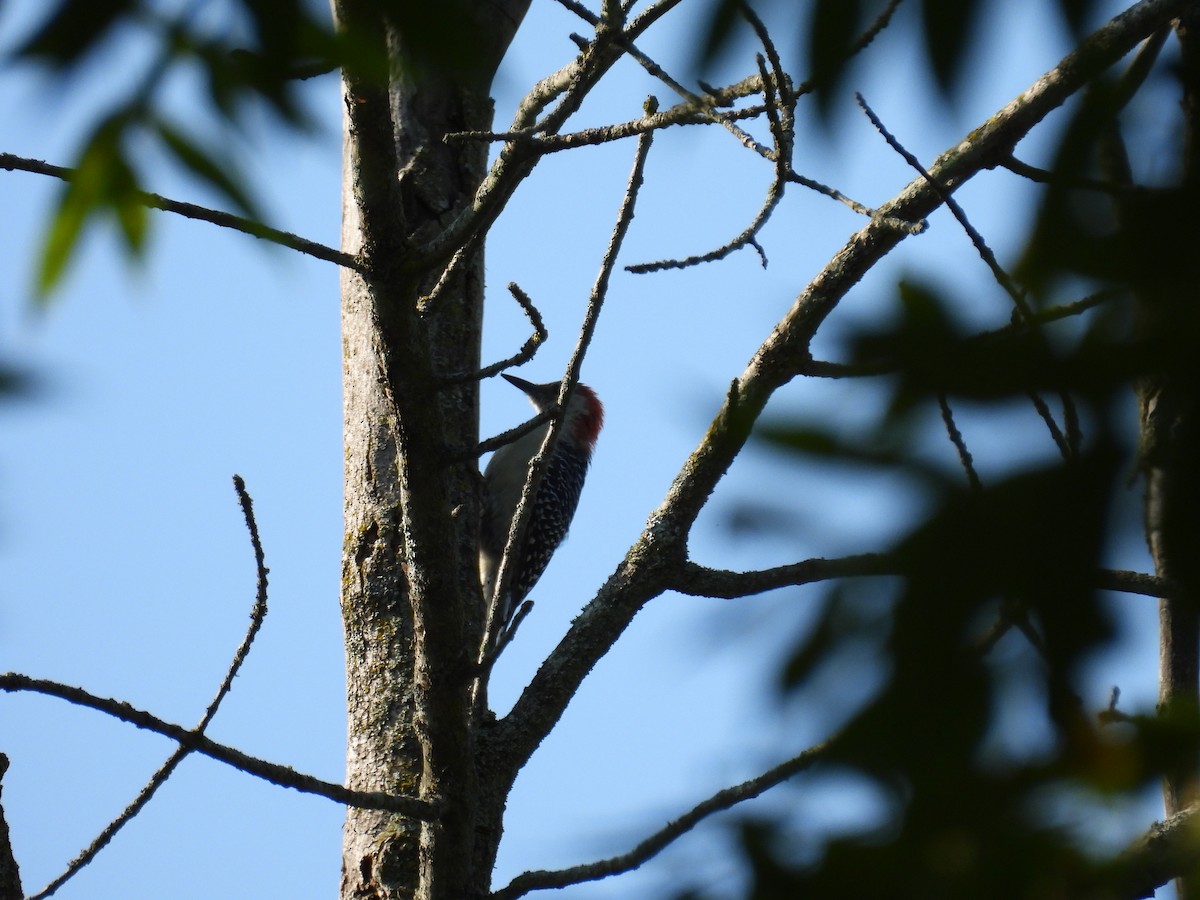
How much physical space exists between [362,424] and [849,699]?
2.86 metres

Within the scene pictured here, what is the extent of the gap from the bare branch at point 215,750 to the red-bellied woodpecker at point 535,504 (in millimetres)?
3951

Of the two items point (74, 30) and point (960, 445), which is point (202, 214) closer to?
point (74, 30)

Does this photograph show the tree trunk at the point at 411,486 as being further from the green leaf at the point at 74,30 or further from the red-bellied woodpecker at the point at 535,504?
the red-bellied woodpecker at the point at 535,504

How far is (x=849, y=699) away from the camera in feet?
3.48

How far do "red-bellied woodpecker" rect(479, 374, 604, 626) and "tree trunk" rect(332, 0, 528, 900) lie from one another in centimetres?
291

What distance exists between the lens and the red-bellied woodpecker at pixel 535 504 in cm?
728

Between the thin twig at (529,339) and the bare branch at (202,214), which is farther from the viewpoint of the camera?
the thin twig at (529,339)

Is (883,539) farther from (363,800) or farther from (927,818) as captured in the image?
(363,800)

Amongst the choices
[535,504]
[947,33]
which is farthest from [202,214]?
[535,504]

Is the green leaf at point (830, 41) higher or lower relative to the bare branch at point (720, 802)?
higher

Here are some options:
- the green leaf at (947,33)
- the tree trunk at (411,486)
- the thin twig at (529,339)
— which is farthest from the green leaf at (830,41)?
the thin twig at (529,339)

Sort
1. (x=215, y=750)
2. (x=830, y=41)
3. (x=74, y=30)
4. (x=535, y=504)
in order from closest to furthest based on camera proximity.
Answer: (x=74, y=30) < (x=830, y=41) < (x=215, y=750) < (x=535, y=504)

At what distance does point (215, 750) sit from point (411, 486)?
2.26 feet

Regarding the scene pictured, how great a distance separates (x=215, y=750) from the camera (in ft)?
7.99
